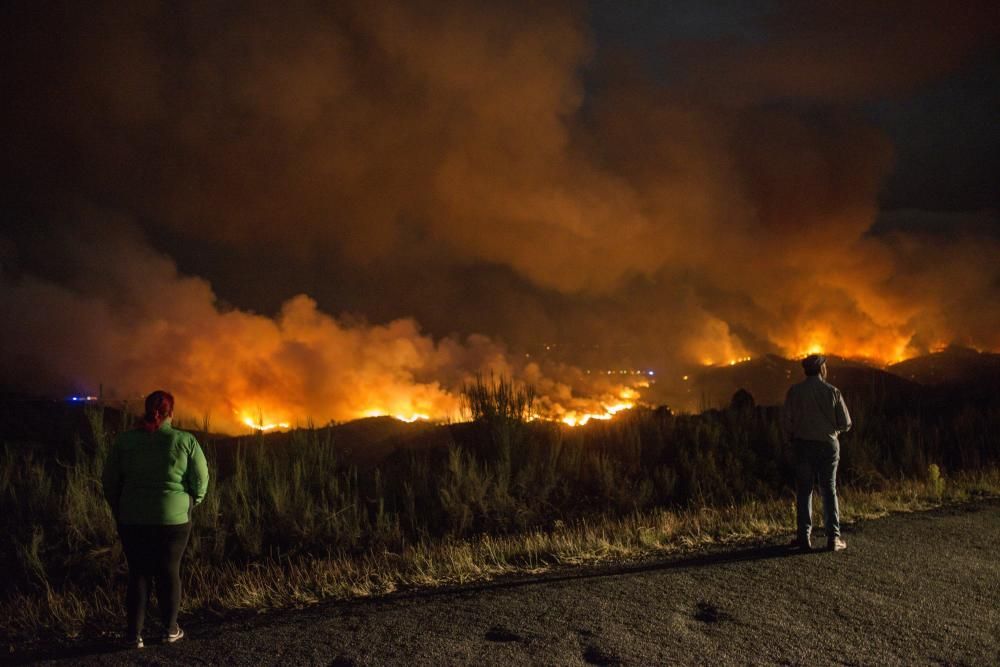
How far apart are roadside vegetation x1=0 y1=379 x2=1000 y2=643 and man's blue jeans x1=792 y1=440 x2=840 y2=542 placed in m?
0.80

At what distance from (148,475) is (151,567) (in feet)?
2.37

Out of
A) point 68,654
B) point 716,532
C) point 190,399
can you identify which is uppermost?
point 190,399

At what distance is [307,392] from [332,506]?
23527 millimetres

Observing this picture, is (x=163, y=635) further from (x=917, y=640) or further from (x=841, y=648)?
(x=917, y=640)

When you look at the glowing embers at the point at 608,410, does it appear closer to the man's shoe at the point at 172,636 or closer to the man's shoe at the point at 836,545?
the man's shoe at the point at 836,545

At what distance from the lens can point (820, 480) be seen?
7.79m

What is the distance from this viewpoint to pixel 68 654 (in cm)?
576

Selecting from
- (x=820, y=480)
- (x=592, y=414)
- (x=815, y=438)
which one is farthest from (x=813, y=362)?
(x=592, y=414)

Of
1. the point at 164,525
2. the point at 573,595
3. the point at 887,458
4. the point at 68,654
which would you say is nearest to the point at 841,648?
the point at 573,595

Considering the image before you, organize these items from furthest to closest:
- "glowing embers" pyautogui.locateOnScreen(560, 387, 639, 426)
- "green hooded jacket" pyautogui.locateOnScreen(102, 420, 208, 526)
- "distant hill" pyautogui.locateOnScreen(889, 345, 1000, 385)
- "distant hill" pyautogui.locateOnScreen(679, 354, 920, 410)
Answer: "distant hill" pyautogui.locateOnScreen(889, 345, 1000, 385)
"distant hill" pyautogui.locateOnScreen(679, 354, 920, 410)
"glowing embers" pyautogui.locateOnScreen(560, 387, 639, 426)
"green hooded jacket" pyautogui.locateOnScreen(102, 420, 208, 526)

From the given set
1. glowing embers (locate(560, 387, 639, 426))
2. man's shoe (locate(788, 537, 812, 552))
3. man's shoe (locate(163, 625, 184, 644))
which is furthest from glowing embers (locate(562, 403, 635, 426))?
man's shoe (locate(163, 625, 184, 644))

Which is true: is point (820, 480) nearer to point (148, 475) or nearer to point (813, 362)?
point (813, 362)

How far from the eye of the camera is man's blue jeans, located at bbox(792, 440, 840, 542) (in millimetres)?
7520

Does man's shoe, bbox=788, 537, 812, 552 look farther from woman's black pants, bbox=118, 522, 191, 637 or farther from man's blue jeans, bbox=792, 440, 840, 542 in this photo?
woman's black pants, bbox=118, 522, 191, 637
